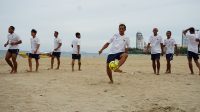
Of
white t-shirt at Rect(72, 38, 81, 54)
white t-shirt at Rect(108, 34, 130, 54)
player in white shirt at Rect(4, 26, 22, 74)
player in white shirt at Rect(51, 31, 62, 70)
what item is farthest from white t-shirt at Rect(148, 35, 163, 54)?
player in white shirt at Rect(4, 26, 22, 74)

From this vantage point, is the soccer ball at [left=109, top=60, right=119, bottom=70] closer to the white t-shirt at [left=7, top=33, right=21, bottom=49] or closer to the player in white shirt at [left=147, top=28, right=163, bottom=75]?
the player in white shirt at [left=147, top=28, right=163, bottom=75]

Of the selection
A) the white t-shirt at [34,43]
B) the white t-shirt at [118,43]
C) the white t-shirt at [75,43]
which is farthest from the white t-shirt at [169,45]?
the white t-shirt at [34,43]

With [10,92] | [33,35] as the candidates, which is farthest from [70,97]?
[33,35]

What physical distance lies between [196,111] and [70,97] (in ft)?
8.41

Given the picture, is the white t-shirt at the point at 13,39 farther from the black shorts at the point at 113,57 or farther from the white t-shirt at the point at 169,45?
the white t-shirt at the point at 169,45

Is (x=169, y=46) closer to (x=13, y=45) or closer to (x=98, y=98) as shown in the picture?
(x=13, y=45)

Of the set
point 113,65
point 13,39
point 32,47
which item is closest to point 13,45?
point 13,39

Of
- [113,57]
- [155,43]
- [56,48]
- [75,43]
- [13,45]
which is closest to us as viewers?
[113,57]

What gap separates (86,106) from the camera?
5473 millimetres

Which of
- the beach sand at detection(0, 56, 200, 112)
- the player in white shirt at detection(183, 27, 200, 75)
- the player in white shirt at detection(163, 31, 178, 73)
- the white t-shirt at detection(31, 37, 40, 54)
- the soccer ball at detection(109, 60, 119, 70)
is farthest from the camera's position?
the white t-shirt at detection(31, 37, 40, 54)

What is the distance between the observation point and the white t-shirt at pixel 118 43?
8.43 meters

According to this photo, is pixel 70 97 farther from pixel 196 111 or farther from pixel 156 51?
pixel 156 51

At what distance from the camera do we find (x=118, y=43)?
845 cm

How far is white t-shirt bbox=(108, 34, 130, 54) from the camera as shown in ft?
27.7
